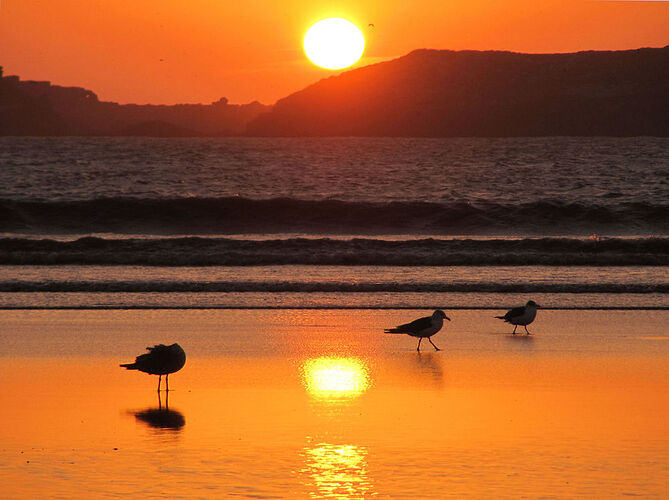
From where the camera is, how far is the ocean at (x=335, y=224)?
23500mm

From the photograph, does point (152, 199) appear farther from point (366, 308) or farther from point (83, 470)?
point (83, 470)

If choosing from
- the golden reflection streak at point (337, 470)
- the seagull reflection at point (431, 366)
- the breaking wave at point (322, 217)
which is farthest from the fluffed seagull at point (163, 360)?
the breaking wave at point (322, 217)

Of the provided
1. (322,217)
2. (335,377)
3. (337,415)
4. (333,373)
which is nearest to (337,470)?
(337,415)

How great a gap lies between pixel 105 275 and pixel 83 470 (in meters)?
20.4

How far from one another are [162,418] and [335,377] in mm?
2809

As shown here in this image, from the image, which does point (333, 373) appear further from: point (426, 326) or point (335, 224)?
point (335, 224)

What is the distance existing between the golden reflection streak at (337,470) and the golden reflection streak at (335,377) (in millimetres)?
2353

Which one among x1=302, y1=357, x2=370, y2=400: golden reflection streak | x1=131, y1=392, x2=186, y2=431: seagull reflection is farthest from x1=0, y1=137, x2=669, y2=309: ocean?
x1=131, y1=392, x2=186, y2=431: seagull reflection

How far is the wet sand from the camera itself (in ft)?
23.4

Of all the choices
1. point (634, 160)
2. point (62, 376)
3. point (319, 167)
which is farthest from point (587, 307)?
point (634, 160)

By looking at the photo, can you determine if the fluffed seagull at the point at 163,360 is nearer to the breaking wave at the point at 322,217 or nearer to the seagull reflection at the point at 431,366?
the seagull reflection at the point at 431,366

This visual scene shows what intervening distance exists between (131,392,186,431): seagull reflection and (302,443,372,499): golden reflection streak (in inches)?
61.5

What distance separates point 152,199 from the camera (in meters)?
61.5

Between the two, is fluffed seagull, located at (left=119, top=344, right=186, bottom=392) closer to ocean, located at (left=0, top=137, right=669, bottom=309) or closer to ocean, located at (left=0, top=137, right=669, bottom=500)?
ocean, located at (left=0, top=137, right=669, bottom=500)
